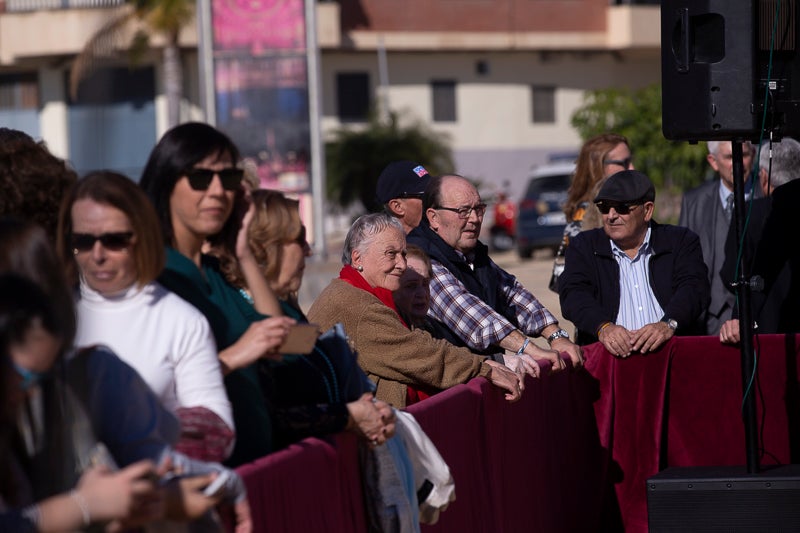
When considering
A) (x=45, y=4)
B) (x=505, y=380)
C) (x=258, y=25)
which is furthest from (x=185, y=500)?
(x=45, y=4)

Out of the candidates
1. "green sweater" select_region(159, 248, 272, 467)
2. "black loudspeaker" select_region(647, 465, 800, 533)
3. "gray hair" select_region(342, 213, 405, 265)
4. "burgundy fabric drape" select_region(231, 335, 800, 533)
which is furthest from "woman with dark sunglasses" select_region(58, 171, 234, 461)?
"black loudspeaker" select_region(647, 465, 800, 533)

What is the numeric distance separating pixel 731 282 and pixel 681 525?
126cm

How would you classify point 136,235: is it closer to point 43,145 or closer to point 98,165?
point 43,145

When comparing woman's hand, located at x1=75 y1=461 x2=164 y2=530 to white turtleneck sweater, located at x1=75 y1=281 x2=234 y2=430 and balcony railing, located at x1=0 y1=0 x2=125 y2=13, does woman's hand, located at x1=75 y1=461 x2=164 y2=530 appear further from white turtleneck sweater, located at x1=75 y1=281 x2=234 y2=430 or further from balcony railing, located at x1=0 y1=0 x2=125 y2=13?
balcony railing, located at x1=0 y1=0 x2=125 y2=13

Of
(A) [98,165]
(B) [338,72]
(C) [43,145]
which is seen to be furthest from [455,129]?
(C) [43,145]

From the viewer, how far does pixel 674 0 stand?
714cm

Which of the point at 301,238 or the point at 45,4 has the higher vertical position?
the point at 45,4

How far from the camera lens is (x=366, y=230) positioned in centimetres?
616

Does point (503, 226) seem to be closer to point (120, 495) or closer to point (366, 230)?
point (366, 230)

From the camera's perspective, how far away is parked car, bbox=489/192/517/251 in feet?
103

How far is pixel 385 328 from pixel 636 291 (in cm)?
214

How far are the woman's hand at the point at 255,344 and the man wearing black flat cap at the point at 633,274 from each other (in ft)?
11.6

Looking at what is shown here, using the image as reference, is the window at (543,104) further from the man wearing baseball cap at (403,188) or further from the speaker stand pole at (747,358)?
the speaker stand pole at (747,358)

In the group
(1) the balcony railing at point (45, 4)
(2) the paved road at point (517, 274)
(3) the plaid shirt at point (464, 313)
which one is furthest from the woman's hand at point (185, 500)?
(1) the balcony railing at point (45, 4)
